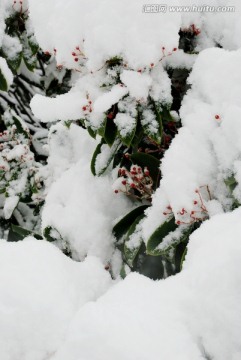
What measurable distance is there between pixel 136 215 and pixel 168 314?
30.9 inches

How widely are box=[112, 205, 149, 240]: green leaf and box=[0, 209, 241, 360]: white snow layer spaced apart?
54 centimetres

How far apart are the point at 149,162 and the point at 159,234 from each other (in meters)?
0.30

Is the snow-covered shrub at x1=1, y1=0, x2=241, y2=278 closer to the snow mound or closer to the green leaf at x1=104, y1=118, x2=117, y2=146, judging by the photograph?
the green leaf at x1=104, y1=118, x2=117, y2=146

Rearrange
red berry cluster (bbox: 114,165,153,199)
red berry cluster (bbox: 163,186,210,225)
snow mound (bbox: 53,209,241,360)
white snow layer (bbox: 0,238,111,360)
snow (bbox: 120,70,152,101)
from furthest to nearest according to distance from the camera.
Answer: red berry cluster (bbox: 114,165,153,199) → snow (bbox: 120,70,152,101) → red berry cluster (bbox: 163,186,210,225) → white snow layer (bbox: 0,238,111,360) → snow mound (bbox: 53,209,241,360)

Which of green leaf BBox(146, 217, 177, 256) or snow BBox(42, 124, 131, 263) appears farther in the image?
snow BBox(42, 124, 131, 263)

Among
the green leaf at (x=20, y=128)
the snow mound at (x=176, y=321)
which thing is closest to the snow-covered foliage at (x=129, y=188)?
the snow mound at (x=176, y=321)

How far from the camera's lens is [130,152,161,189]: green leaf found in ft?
5.28

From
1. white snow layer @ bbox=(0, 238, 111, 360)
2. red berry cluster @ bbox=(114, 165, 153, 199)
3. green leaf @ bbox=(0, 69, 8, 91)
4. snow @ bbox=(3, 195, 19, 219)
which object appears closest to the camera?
white snow layer @ bbox=(0, 238, 111, 360)

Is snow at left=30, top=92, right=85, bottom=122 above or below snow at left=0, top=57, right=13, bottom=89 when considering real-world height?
above

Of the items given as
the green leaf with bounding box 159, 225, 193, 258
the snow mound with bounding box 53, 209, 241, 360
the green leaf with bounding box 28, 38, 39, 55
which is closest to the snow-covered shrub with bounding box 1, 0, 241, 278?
the green leaf with bounding box 159, 225, 193, 258

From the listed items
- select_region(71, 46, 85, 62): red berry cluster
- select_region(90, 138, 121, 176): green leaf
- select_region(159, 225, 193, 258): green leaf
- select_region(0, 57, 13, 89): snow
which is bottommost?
select_region(159, 225, 193, 258): green leaf

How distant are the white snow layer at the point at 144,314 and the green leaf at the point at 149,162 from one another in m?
0.55

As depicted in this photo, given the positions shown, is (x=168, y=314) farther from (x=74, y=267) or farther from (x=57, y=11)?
(x=57, y=11)

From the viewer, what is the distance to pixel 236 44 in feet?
5.39
